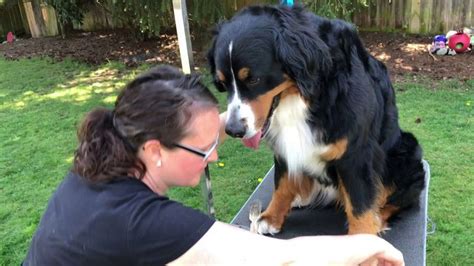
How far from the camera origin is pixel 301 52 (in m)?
1.67

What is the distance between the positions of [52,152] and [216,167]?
5.16ft

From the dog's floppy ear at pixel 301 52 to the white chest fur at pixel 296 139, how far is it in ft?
0.41

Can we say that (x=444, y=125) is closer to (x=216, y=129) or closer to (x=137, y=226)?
(x=216, y=129)

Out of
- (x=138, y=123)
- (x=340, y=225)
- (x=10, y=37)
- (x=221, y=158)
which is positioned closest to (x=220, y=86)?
(x=138, y=123)

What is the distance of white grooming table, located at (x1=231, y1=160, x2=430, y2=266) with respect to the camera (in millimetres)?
2141

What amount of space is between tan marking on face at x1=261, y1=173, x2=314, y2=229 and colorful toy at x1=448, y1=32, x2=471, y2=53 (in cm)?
434

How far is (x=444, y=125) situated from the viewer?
420 cm

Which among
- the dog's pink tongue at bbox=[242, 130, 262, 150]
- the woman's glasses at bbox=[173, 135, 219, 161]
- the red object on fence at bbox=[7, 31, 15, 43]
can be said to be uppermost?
the woman's glasses at bbox=[173, 135, 219, 161]

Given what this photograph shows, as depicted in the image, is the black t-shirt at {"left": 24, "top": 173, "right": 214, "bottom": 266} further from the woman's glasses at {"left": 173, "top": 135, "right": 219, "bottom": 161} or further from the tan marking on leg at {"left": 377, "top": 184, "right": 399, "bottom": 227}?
the tan marking on leg at {"left": 377, "top": 184, "right": 399, "bottom": 227}

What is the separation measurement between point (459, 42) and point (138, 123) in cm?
543

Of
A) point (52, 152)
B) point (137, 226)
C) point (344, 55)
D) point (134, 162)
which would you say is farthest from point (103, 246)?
point (52, 152)

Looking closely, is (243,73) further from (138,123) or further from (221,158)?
(221,158)

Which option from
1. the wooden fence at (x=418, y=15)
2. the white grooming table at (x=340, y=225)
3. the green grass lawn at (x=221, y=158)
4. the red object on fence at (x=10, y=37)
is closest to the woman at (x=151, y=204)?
the white grooming table at (x=340, y=225)

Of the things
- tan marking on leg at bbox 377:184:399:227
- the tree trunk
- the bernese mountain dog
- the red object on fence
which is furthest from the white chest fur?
the red object on fence
